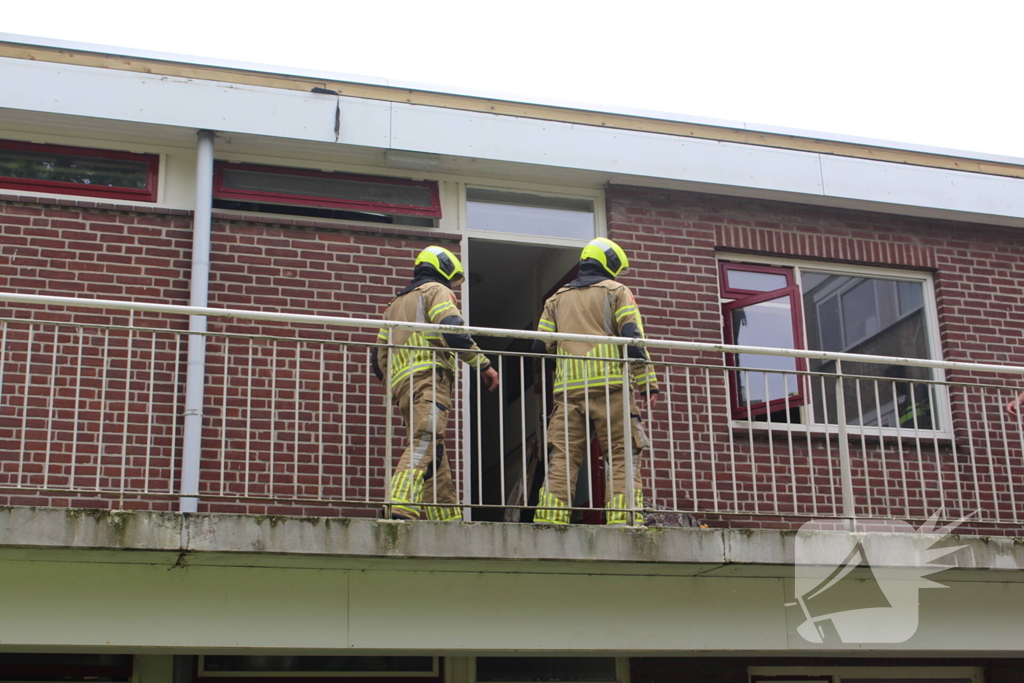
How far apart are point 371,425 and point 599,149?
8.51 ft

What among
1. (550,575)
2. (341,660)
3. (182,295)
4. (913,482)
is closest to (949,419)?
(913,482)

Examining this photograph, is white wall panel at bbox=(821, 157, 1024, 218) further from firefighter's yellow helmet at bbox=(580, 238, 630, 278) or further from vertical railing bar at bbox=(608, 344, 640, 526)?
vertical railing bar at bbox=(608, 344, 640, 526)

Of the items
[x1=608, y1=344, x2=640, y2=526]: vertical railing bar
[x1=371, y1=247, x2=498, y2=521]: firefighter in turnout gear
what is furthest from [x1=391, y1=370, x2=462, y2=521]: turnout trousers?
[x1=608, y1=344, x2=640, y2=526]: vertical railing bar

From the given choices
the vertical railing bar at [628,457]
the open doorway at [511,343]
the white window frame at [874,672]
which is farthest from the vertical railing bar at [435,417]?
the white window frame at [874,672]

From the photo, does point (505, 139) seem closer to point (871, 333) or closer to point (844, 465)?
point (844, 465)

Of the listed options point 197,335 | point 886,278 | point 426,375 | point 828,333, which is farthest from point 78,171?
point 886,278

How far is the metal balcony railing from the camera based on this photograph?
273 inches

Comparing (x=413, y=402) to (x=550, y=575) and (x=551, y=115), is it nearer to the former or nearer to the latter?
(x=550, y=575)

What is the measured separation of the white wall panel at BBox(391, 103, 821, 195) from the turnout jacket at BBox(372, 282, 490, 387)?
1543 millimetres

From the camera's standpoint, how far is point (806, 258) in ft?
31.2

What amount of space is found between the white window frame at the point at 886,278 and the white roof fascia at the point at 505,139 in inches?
19.3

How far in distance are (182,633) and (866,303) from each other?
5.95m

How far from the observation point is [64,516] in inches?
231

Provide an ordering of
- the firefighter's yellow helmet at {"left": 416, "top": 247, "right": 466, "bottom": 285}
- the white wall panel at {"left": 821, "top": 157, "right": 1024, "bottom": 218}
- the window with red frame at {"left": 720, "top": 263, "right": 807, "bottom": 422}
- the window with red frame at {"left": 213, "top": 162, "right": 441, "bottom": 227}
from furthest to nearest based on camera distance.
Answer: the white wall panel at {"left": 821, "top": 157, "right": 1024, "bottom": 218}, the window with red frame at {"left": 720, "top": 263, "right": 807, "bottom": 422}, the window with red frame at {"left": 213, "top": 162, "right": 441, "bottom": 227}, the firefighter's yellow helmet at {"left": 416, "top": 247, "right": 466, "bottom": 285}
